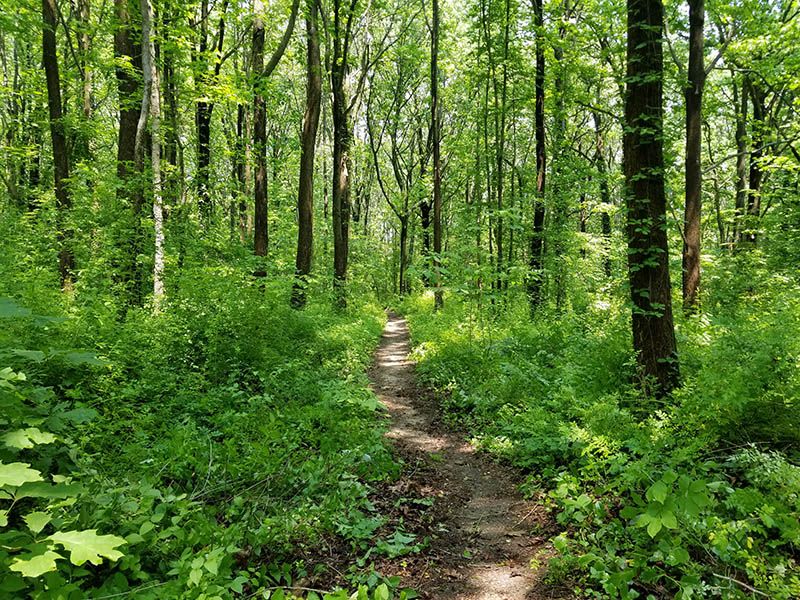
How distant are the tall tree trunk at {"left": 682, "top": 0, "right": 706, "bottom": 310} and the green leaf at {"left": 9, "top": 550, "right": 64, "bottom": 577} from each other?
10519 mm

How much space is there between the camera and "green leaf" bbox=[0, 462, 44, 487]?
5.60 ft

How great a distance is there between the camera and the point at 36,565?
1.80 meters

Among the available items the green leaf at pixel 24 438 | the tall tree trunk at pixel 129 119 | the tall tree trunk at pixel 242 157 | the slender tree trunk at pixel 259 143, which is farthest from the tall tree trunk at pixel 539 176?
the green leaf at pixel 24 438

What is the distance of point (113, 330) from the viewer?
619 cm

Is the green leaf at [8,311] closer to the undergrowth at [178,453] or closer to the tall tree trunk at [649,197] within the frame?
the undergrowth at [178,453]

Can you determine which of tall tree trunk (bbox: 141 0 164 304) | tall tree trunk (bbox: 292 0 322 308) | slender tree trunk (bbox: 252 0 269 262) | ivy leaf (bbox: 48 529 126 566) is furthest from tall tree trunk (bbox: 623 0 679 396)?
slender tree trunk (bbox: 252 0 269 262)

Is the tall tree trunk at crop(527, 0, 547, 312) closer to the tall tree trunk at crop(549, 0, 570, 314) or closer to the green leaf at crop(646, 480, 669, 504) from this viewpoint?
the tall tree trunk at crop(549, 0, 570, 314)

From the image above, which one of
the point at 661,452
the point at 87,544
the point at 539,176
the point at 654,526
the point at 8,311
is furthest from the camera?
the point at 539,176

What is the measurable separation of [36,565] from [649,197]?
6.65m

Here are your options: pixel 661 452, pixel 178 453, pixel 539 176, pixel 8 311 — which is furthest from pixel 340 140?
pixel 8 311

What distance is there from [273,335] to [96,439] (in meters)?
3.99

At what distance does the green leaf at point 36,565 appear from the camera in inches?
69.1

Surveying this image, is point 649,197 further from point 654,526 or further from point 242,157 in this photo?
point 242,157


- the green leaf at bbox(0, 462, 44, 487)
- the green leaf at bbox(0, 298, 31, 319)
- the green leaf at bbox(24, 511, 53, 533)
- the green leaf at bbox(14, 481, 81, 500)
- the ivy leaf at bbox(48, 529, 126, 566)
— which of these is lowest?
the ivy leaf at bbox(48, 529, 126, 566)
